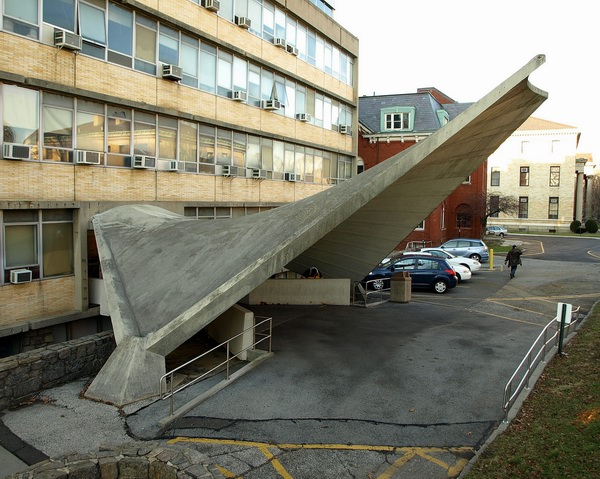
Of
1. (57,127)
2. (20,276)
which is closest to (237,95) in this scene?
(57,127)

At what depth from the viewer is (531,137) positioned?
67500mm

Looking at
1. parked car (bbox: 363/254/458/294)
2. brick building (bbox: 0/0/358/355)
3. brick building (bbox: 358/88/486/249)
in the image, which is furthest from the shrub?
brick building (bbox: 0/0/358/355)

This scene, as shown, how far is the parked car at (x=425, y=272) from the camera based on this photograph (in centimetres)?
2272

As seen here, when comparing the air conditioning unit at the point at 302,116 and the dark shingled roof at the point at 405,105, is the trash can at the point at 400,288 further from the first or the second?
the dark shingled roof at the point at 405,105

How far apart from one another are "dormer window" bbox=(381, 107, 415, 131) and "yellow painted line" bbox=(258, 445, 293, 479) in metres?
37.5

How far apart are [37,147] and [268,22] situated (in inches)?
572

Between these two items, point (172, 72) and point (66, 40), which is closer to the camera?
point (66, 40)

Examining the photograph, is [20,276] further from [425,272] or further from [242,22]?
[425,272]

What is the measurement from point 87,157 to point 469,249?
86.3ft

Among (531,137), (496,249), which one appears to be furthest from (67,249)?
(531,137)

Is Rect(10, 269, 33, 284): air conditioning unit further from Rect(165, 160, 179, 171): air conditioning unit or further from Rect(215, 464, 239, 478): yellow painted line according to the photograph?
Rect(215, 464, 239, 478): yellow painted line

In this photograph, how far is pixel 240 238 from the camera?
39.8 ft

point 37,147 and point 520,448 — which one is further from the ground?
point 37,147

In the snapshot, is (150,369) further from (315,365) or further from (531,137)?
(531,137)
